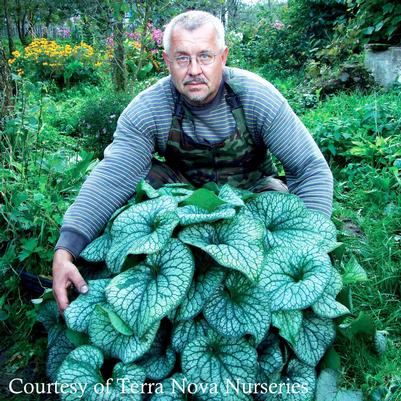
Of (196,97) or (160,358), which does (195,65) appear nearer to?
(196,97)

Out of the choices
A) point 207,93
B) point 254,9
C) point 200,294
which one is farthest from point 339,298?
point 254,9

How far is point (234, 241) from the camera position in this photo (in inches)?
68.6

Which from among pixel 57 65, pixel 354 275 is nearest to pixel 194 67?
pixel 354 275

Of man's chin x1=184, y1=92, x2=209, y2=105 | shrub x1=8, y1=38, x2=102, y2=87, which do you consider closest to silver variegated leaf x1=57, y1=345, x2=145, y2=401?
man's chin x1=184, y1=92, x2=209, y2=105

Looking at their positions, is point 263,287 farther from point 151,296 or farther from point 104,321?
point 104,321

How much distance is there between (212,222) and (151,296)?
0.33 m

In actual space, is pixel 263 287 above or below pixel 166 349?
above

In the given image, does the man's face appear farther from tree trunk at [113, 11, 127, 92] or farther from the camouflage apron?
tree trunk at [113, 11, 127, 92]

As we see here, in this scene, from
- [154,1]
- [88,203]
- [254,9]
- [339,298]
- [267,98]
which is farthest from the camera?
[254,9]

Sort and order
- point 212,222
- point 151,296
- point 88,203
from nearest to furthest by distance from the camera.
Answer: point 151,296 → point 212,222 → point 88,203

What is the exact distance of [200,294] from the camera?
177 centimetres

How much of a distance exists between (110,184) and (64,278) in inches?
17.6

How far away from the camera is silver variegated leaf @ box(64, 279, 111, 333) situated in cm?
181

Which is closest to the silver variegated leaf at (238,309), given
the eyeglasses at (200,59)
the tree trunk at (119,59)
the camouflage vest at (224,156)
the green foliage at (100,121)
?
the camouflage vest at (224,156)
